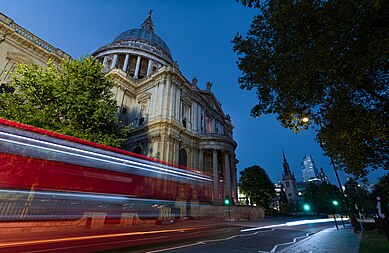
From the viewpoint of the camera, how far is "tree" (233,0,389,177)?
5027mm

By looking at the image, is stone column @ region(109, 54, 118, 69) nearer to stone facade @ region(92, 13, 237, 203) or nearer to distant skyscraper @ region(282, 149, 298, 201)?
stone facade @ region(92, 13, 237, 203)

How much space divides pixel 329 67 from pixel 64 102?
14.9 meters

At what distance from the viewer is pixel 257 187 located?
4141 centimetres

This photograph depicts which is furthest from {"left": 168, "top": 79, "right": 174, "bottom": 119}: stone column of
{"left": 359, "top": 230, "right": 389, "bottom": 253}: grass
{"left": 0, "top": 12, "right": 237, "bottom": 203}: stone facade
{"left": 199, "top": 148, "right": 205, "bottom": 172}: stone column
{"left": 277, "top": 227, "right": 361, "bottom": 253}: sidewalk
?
{"left": 359, "top": 230, "right": 389, "bottom": 253}: grass

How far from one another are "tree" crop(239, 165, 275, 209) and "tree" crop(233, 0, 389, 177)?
32.8m

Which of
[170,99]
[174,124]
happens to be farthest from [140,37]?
[174,124]

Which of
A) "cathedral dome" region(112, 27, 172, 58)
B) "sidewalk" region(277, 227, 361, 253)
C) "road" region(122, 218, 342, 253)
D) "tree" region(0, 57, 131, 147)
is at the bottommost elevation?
Answer: "road" region(122, 218, 342, 253)

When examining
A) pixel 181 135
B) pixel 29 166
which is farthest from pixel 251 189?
pixel 29 166

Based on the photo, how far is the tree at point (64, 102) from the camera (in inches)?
452

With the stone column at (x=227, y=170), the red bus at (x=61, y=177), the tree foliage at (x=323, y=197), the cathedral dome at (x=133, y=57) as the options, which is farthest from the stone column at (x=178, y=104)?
the tree foliage at (x=323, y=197)

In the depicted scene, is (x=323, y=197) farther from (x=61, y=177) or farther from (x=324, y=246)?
(x=61, y=177)

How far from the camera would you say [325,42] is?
17.9 feet

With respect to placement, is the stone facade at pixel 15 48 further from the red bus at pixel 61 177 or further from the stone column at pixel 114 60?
the red bus at pixel 61 177

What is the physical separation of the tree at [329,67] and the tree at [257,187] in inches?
1290
